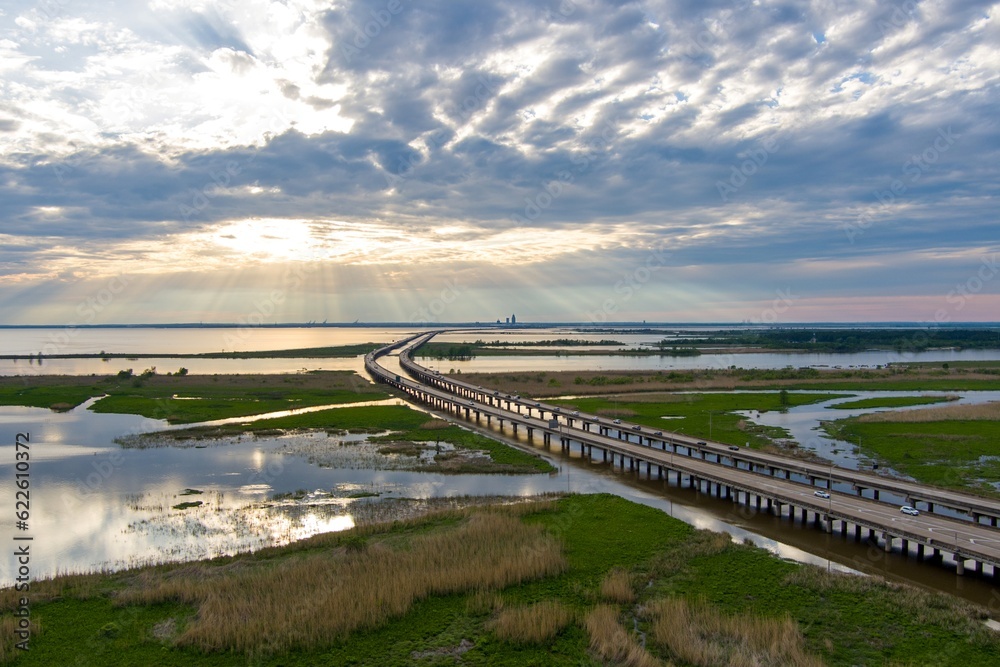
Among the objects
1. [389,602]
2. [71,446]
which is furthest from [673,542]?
[71,446]

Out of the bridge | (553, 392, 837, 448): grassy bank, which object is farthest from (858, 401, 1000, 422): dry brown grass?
the bridge

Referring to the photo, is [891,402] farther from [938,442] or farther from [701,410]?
[938,442]

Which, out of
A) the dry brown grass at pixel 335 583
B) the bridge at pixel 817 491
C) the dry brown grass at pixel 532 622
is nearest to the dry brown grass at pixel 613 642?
the dry brown grass at pixel 532 622

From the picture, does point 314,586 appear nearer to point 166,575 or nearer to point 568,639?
point 166,575

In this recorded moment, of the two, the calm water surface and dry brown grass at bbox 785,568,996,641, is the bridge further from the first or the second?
dry brown grass at bbox 785,568,996,641

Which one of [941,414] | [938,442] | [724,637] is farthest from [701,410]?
[724,637]

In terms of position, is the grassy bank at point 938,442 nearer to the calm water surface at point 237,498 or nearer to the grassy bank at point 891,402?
the calm water surface at point 237,498
